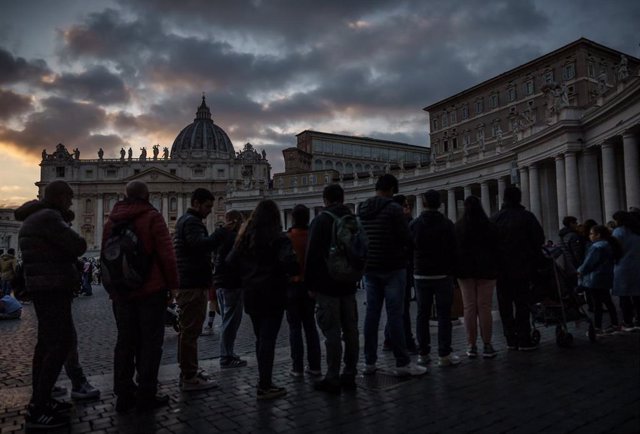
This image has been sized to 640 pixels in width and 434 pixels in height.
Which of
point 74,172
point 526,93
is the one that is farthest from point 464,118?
point 74,172

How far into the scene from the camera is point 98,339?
9961 millimetres

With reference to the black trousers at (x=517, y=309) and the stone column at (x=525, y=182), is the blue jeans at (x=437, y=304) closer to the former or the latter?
the black trousers at (x=517, y=309)

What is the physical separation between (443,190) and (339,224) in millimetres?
42435

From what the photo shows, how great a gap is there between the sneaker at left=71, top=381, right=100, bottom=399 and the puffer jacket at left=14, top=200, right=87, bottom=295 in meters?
1.27

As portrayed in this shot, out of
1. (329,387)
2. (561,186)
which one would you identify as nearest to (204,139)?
(561,186)

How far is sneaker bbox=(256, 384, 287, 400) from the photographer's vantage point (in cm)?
513

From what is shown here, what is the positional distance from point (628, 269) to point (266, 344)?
6544 mm

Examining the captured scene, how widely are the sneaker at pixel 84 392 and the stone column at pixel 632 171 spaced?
23.4 metres

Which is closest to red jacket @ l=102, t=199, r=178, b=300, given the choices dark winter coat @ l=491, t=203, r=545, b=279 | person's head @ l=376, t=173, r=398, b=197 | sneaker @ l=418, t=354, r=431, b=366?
person's head @ l=376, t=173, r=398, b=197

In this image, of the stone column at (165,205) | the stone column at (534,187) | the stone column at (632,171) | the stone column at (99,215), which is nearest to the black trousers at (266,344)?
the stone column at (632,171)

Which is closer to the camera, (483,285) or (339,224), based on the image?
(339,224)

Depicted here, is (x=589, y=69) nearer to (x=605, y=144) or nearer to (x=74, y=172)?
(x=605, y=144)

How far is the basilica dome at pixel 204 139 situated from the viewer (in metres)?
119

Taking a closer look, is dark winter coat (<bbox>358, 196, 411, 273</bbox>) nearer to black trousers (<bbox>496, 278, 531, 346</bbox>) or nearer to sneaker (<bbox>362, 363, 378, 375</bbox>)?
sneaker (<bbox>362, 363, 378, 375</bbox>)
